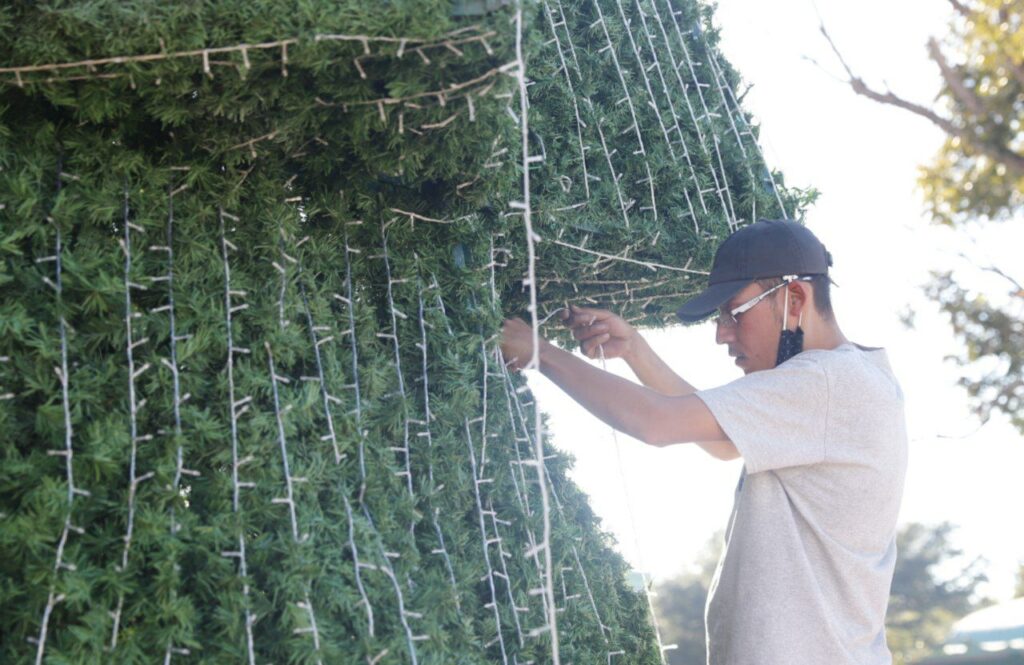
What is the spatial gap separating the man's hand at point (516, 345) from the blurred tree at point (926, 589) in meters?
22.6

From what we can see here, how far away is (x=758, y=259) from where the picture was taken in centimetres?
281

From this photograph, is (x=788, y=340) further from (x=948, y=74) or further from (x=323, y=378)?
(x=323, y=378)

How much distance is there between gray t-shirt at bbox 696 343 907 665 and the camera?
2.56 metres

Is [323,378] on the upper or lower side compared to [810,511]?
upper

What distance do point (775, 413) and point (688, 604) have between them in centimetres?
2043

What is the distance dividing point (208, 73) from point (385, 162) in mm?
376

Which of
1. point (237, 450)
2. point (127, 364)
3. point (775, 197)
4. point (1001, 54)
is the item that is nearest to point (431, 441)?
point (237, 450)

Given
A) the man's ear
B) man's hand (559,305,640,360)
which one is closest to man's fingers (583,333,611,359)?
man's hand (559,305,640,360)

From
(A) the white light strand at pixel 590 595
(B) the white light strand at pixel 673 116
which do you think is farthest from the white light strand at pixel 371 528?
(B) the white light strand at pixel 673 116

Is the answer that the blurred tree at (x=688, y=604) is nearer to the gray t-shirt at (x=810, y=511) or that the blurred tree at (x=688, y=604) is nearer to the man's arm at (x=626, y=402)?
the gray t-shirt at (x=810, y=511)

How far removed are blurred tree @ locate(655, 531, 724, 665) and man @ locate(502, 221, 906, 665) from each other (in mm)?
18957

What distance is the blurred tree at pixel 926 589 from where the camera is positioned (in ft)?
79.2

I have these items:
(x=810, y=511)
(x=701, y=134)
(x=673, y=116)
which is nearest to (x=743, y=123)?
(x=701, y=134)

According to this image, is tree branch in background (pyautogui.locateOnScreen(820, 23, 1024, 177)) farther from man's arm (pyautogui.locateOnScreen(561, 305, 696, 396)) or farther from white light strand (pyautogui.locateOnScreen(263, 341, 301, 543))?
white light strand (pyautogui.locateOnScreen(263, 341, 301, 543))
